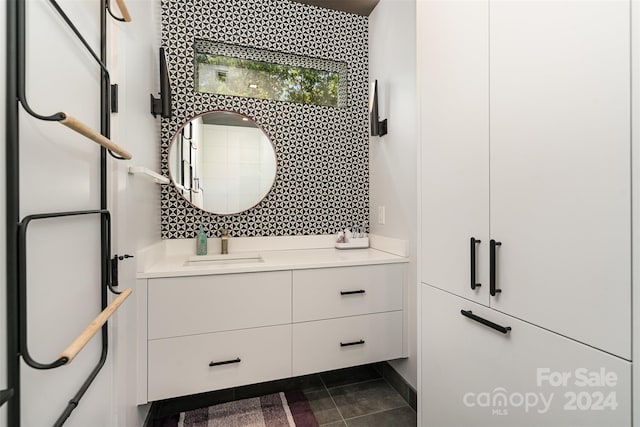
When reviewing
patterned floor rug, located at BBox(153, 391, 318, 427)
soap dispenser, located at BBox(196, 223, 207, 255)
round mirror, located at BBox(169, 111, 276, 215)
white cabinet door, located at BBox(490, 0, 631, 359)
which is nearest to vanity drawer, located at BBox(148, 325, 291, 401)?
patterned floor rug, located at BBox(153, 391, 318, 427)

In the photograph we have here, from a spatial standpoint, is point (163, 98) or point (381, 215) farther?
point (381, 215)

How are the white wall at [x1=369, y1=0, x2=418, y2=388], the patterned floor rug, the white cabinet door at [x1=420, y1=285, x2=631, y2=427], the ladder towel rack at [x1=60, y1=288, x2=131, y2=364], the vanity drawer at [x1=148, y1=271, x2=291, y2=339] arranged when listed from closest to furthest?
1. the ladder towel rack at [x1=60, y1=288, x2=131, y2=364]
2. the white cabinet door at [x1=420, y1=285, x2=631, y2=427]
3. the vanity drawer at [x1=148, y1=271, x2=291, y2=339]
4. the patterned floor rug
5. the white wall at [x1=369, y1=0, x2=418, y2=388]

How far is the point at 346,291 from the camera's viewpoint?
1695mm

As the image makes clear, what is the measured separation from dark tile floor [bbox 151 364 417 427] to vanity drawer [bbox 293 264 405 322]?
1.75 ft

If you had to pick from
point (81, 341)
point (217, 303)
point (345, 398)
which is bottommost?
point (345, 398)

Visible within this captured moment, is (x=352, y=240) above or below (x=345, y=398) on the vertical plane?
above

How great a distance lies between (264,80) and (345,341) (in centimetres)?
176

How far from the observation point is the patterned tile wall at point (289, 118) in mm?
1926

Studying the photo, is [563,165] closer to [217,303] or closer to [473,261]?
[473,261]

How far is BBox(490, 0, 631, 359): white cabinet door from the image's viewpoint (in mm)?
659

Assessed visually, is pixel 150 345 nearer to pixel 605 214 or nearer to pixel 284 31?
pixel 605 214

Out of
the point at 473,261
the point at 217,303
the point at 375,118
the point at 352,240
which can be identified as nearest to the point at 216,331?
the point at 217,303

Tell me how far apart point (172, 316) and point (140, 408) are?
0.46 metres

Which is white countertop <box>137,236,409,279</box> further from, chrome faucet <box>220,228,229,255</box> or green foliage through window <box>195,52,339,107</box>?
green foliage through window <box>195,52,339,107</box>
